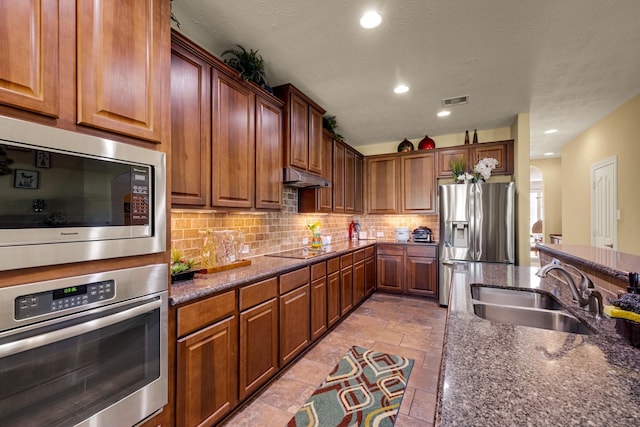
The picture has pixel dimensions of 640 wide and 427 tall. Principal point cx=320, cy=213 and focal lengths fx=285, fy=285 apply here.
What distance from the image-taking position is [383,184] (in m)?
4.92

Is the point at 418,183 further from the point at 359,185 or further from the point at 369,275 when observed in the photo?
the point at 369,275

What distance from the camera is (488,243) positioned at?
3.83 metres

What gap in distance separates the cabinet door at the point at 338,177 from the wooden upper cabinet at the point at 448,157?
5.09 feet

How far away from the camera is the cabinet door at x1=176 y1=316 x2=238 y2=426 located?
1.46m

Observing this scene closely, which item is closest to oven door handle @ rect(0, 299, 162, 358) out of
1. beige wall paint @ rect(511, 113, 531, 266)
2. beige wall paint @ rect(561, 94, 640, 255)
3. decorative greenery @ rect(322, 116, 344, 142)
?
decorative greenery @ rect(322, 116, 344, 142)

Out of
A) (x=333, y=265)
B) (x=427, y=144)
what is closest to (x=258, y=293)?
(x=333, y=265)

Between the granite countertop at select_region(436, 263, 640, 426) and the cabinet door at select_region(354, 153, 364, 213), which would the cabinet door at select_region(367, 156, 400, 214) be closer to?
the cabinet door at select_region(354, 153, 364, 213)

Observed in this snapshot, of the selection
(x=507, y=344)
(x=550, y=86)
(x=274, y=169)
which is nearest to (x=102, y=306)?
(x=507, y=344)

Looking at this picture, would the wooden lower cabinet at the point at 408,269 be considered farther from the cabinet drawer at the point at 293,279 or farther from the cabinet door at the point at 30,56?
the cabinet door at the point at 30,56

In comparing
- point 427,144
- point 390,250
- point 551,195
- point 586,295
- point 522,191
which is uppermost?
point 427,144

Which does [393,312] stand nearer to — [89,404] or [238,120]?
[238,120]

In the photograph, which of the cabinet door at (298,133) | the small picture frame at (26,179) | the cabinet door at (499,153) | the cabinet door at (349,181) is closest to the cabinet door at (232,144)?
the cabinet door at (298,133)

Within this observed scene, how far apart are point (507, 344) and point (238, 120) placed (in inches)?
84.4

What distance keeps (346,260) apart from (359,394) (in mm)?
1613
